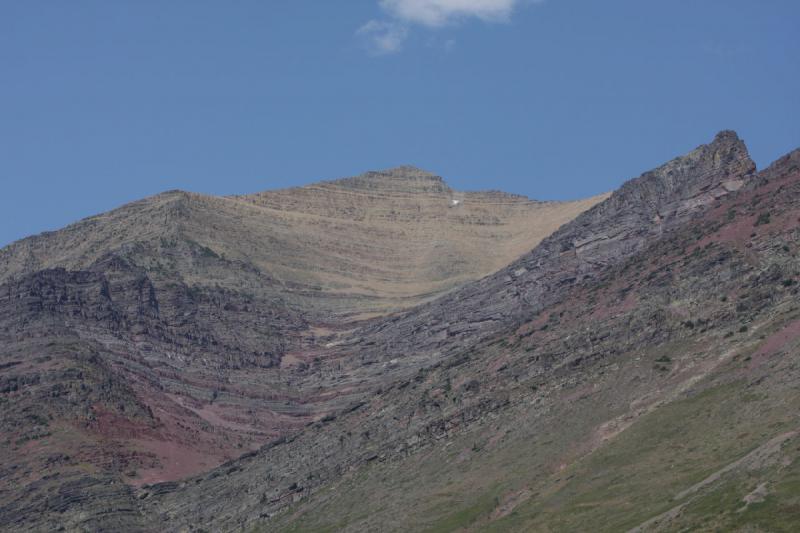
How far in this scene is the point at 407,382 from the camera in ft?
604

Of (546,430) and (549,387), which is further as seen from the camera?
(549,387)

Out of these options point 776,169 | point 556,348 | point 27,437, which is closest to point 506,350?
point 556,348

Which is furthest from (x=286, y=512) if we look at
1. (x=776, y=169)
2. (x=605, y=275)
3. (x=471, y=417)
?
(x=776, y=169)

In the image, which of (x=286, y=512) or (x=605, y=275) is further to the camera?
(x=605, y=275)

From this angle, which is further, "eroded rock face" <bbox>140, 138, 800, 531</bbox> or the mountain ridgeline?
"eroded rock face" <bbox>140, 138, 800, 531</bbox>

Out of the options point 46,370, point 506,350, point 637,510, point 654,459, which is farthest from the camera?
point 46,370

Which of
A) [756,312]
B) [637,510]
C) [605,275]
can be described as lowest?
[637,510]

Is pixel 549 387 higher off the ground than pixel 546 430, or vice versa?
pixel 549 387

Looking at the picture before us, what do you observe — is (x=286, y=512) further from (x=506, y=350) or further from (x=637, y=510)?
(x=637, y=510)

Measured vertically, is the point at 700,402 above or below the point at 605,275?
below

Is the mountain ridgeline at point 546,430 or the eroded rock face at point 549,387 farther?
the eroded rock face at point 549,387

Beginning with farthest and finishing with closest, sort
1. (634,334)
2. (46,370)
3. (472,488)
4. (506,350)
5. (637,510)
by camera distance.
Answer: (46,370), (506,350), (634,334), (472,488), (637,510)

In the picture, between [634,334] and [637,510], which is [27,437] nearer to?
[634,334]

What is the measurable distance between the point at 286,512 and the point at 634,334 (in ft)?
117
